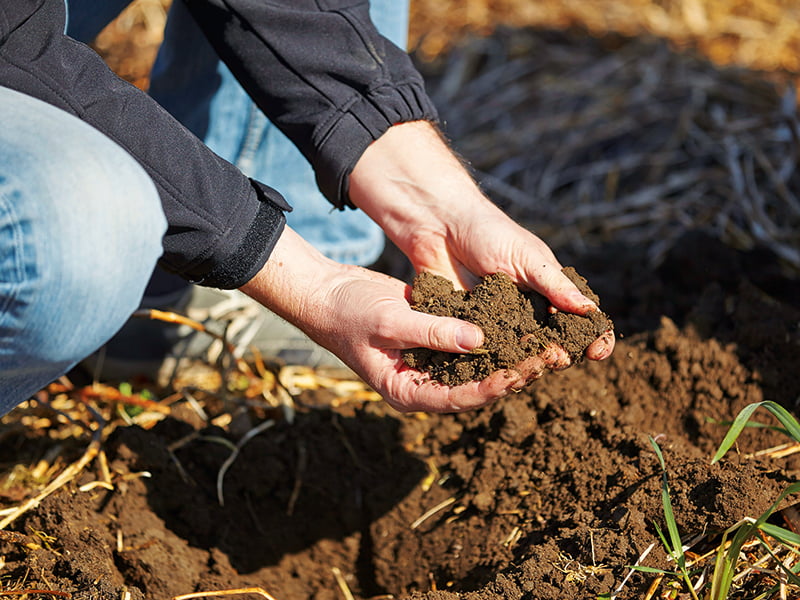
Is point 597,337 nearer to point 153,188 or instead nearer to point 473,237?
point 473,237

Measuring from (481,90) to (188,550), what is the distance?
2657 mm

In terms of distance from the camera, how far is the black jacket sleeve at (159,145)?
1364 mm

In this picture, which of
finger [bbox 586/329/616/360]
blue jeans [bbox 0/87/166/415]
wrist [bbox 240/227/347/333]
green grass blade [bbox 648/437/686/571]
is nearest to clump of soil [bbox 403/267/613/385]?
finger [bbox 586/329/616/360]

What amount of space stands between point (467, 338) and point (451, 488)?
1.81 feet

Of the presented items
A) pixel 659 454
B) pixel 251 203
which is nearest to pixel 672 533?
pixel 659 454

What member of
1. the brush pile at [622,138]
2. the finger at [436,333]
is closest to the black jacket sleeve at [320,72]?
the finger at [436,333]

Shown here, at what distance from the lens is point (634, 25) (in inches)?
159

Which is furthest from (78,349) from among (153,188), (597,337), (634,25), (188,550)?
(634,25)

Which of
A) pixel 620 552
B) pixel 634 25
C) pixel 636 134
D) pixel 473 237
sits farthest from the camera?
pixel 634 25

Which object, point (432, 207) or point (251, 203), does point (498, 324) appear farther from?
point (251, 203)

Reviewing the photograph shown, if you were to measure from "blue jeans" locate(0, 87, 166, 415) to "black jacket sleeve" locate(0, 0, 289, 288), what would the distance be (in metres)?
0.09

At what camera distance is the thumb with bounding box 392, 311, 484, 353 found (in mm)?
1432

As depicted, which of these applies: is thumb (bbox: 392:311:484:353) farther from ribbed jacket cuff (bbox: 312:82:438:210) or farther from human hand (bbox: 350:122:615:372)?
ribbed jacket cuff (bbox: 312:82:438:210)

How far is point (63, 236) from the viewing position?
1.19 meters
